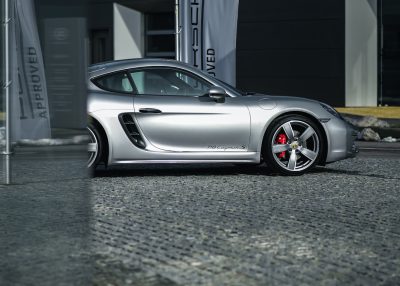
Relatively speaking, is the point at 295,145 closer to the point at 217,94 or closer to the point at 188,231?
the point at 217,94

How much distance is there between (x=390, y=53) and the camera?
1092 inches

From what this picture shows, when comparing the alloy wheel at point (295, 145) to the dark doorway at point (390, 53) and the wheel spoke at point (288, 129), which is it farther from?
the dark doorway at point (390, 53)

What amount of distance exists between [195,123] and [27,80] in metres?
4.59

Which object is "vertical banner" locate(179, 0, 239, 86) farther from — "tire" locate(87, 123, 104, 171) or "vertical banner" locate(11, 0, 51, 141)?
"vertical banner" locate(11, 0, 51, 141)

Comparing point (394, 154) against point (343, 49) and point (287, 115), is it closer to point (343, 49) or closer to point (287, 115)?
point (287, 115)

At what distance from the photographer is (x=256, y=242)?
564cm

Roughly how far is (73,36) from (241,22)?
25648 millimetres

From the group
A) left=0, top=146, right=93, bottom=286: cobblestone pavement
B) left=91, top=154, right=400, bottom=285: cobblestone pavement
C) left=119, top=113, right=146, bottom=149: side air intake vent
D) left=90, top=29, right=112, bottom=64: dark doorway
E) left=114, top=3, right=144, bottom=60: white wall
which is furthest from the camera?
left=90, top=29, right=112, bottom=64: dark doorway

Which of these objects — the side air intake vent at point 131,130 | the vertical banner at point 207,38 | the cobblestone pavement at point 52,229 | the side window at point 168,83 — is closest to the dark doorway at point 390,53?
the vertical banner at point 207,38

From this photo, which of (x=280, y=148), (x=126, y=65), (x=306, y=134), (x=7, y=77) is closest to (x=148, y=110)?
(x=126, y=65)

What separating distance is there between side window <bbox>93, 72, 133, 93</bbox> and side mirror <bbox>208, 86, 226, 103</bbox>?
2.84ft

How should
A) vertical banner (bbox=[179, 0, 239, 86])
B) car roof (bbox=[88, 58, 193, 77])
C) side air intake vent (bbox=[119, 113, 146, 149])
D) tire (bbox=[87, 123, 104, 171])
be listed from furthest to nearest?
vertical banner (bbox=[179, 0, 239, 86]) → car roof (bbox=[88, 58, 193, 77]) → side air intake vent (bbox=[119, 113, 146, 149]) → tire (bbox=[87, 123, 104, 171])

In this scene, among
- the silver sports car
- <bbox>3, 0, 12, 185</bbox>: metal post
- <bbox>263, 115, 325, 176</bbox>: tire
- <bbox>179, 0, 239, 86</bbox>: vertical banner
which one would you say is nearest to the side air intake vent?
the silver sports car

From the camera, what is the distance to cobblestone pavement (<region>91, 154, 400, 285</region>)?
473 cm
